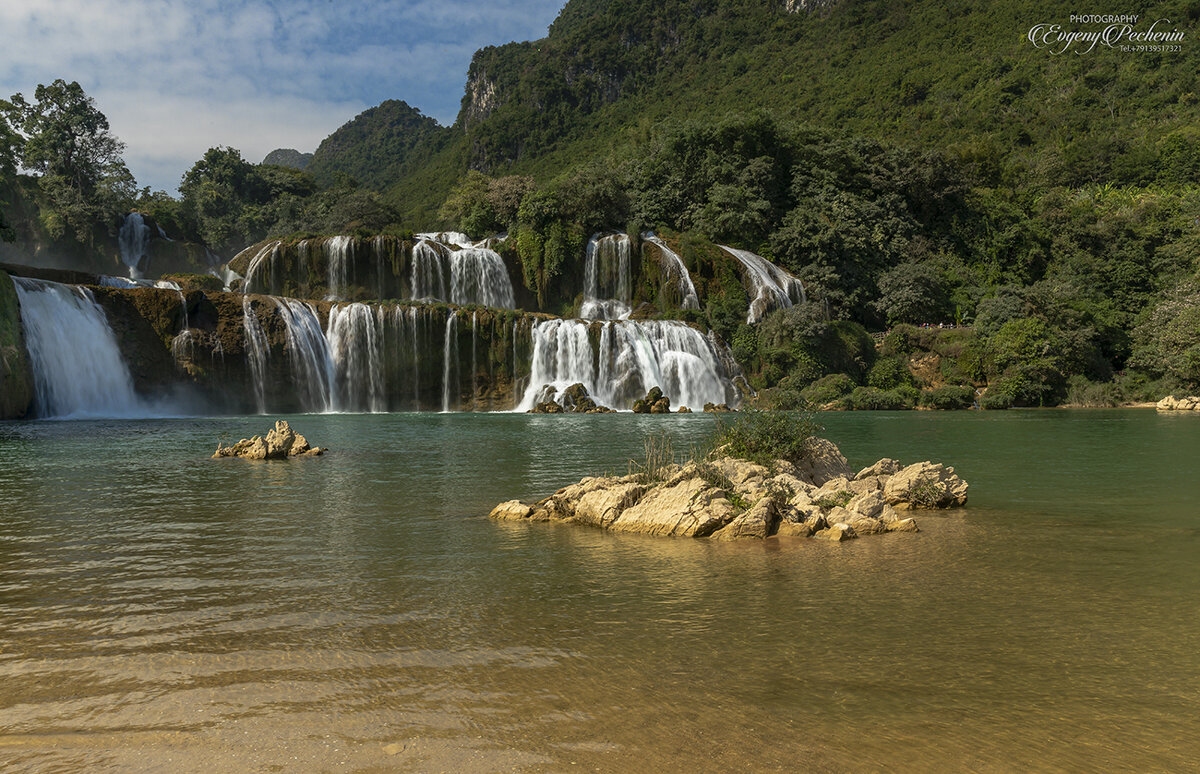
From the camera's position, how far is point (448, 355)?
39031mm

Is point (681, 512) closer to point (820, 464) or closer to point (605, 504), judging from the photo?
point (605, 504)

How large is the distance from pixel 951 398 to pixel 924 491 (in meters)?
29.3

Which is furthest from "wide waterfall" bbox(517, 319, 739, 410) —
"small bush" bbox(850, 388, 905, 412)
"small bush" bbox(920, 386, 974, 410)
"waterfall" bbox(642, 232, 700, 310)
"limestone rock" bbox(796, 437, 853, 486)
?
"limestone rock" bbox(796, 437, 853, 486)

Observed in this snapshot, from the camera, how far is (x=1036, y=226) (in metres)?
52.4

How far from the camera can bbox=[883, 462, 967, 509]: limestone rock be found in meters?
10.1

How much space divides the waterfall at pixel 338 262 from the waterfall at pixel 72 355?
14019 millimetres

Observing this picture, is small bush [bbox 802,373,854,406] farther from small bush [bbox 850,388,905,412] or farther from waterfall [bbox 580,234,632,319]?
waterfall [bbox 580,234,632,319]

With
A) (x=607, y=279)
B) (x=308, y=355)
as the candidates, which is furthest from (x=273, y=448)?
(x=607, y=279)

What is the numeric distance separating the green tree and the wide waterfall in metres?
40.3

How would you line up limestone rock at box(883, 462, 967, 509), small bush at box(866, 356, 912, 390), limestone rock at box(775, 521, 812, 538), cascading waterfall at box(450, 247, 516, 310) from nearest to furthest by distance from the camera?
limestone rock at box(775, 521, 812, 538)
limestone rock at box(883, 462, 967, 509)
small bush at box(866, 356, 912, 390)
cascading waterfall at box(450, 247, 516, 310)

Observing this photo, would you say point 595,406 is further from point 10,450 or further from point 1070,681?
point 1070,681

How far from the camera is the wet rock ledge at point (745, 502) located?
336 inches

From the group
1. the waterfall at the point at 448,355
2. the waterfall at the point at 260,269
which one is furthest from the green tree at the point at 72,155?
the waterfall at the point at 448,355

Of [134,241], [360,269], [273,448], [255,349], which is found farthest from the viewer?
[134,241]
